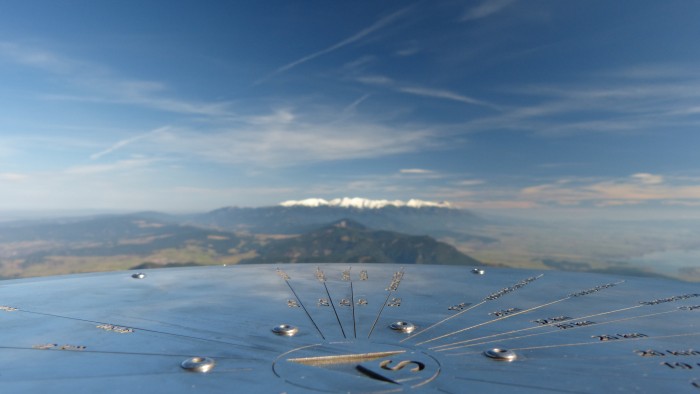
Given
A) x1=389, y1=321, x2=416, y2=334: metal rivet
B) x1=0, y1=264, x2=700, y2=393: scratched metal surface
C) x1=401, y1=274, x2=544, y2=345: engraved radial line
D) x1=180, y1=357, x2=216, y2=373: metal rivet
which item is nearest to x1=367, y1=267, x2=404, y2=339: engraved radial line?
x1=0, y1=264, x2=700, y2=393: scratched metal surface

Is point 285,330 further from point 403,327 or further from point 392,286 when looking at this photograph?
point 392,286

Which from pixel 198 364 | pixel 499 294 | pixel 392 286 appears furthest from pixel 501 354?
pixel 392 286

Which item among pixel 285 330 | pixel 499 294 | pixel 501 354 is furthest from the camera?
pixel 499 294

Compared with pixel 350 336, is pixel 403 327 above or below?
above

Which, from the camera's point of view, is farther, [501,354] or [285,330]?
[285,330]

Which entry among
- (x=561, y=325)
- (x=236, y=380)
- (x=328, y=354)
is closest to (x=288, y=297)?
(x=328, y=354)
